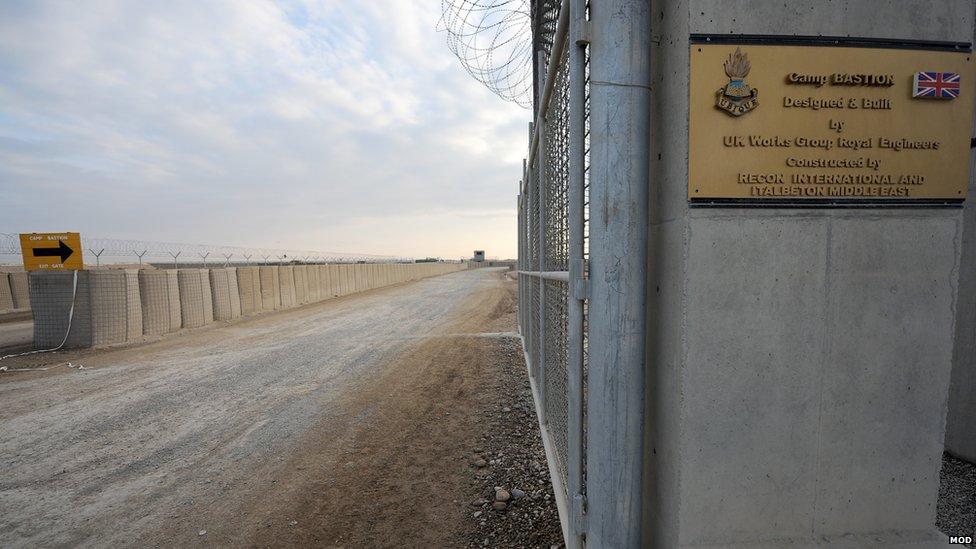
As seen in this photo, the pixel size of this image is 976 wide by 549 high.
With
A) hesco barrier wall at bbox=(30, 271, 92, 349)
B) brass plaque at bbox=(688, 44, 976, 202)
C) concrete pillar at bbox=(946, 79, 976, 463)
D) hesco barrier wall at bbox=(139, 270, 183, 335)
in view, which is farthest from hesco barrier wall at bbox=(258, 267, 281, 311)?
concrete pillar at bbox=(946, 79, 976, 463)

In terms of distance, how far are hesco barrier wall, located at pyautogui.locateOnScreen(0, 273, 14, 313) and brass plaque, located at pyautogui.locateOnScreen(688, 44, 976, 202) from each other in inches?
927

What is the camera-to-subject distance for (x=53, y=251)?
10.6 m

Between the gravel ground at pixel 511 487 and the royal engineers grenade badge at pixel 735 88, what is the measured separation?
284 cm

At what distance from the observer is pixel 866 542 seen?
1.79m

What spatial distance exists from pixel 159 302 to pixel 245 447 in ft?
28.6

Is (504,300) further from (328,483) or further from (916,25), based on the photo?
(916,25)

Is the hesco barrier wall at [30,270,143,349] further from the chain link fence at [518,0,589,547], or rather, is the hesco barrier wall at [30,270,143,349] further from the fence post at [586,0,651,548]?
the fence post at [586,0,651,548]

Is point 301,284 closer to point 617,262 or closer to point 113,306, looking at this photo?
point 113,306

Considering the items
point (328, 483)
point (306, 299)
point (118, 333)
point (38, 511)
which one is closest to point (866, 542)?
point (328, 483)

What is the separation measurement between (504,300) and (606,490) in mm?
16877

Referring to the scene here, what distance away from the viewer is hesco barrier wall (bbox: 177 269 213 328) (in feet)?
38.4

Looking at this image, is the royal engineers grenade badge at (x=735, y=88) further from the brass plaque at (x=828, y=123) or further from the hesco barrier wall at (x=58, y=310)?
the hesco barrier wall at (x=58, y=310)

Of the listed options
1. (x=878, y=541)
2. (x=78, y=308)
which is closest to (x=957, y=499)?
(x=878, y=541)

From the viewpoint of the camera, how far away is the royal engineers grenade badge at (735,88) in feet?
5.40
